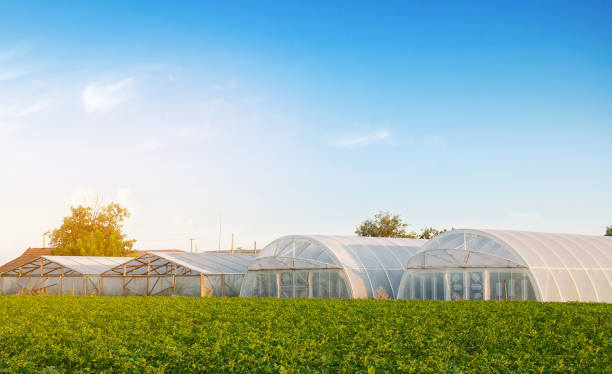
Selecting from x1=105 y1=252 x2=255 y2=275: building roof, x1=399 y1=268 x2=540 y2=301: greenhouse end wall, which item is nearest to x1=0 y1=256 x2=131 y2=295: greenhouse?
x1=105 y1=252 x2=255 y2=275: building roof

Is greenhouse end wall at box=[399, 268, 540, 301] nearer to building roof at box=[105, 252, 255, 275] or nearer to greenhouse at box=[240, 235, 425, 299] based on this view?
greenhouse at box=[240, 235, 425, 299]

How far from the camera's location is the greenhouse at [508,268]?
25734 millimetres

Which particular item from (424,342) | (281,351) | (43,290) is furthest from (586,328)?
(43,290)

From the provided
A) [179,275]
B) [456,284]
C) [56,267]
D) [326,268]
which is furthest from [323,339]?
[56,267]

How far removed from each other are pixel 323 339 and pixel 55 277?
→ 34.4m

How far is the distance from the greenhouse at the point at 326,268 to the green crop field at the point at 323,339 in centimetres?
809

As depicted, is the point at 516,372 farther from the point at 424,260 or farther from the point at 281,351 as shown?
the point at 424,260

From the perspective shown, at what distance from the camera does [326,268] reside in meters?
31.5

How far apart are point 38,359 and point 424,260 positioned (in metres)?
19.4

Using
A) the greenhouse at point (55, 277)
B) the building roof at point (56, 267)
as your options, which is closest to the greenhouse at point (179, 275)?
the greenhouse at point (55, 277)

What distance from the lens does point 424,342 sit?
1453cm

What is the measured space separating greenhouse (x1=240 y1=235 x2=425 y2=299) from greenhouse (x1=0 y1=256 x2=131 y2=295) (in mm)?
13487

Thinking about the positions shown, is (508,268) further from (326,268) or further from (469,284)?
(326,268)

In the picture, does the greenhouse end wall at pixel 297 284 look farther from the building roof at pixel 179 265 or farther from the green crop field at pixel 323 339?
the green crop field at pixel 323 339
